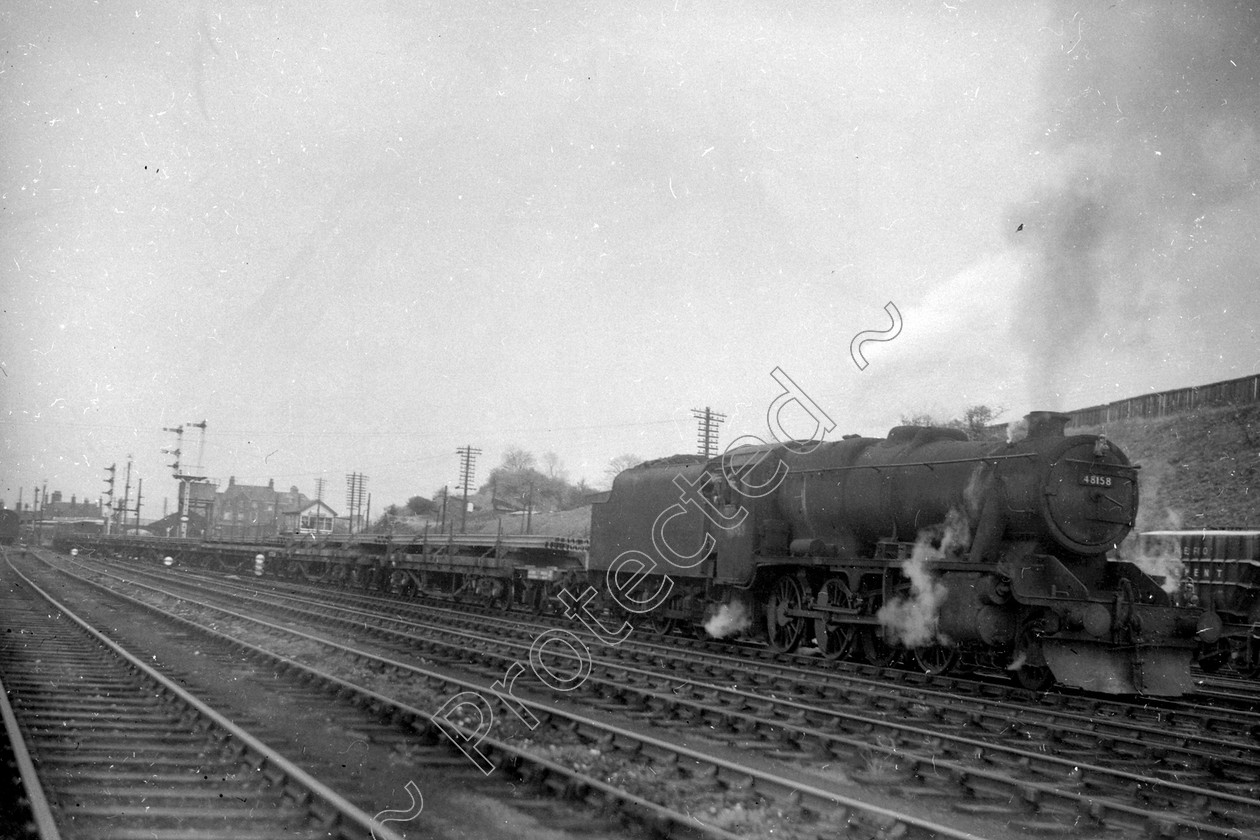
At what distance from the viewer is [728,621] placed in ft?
56.2

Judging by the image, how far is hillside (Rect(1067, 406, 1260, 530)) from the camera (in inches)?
1252

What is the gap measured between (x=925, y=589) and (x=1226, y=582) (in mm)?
A: 7807

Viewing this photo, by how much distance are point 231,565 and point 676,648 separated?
44.7 m

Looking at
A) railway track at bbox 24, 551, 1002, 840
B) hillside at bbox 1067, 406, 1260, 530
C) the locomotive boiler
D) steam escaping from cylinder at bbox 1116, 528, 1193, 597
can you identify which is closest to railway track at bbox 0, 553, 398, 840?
railway track at bbox 24, 551, 1002, 840

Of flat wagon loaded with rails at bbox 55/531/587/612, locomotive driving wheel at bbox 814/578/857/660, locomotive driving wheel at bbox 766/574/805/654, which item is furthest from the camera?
flat wagon loaded with rails at bbox 55/531/587/612

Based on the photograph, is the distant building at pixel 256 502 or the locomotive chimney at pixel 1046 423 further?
the distant building at pixel 256 502

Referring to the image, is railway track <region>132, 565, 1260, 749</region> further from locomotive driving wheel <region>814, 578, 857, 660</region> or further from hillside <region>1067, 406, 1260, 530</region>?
hillside <region>1067, 406, 1260, 530</region>

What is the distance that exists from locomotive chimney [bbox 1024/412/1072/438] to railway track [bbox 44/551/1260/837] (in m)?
3.60

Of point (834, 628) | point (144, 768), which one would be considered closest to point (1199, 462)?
point (834, 628)

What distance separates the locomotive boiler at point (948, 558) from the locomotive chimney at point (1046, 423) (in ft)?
0.06

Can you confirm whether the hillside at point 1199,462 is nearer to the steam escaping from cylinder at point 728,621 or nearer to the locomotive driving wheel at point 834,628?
the steam escaping from cylinder at point 728,621

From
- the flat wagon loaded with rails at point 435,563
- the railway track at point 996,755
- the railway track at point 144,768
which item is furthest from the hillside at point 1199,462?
the railway track at point 144,768

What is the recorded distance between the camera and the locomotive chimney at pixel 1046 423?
12.5 m

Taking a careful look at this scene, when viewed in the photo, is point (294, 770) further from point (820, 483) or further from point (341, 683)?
point (820, 483)
